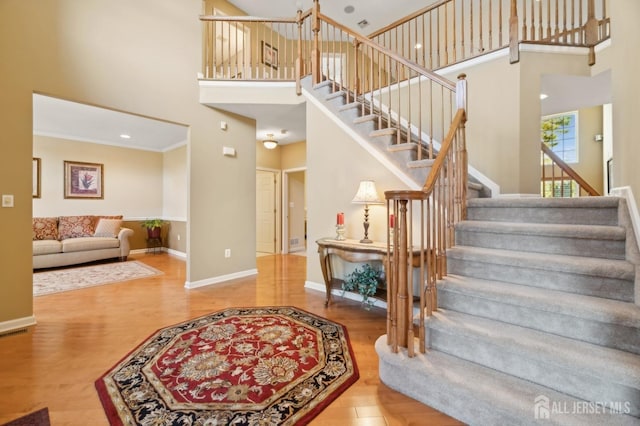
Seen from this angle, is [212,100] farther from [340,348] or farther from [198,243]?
[340,348]

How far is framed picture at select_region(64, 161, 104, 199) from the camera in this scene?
562 centimetres

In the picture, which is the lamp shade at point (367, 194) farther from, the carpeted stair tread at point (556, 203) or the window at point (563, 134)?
the window at point (563, 134)

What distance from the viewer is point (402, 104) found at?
3988 millimetres

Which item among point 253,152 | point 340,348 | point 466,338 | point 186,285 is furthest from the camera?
point 253,152

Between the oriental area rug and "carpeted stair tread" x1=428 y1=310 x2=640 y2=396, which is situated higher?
"carpeted stair tread" x1=428 y1=310 x2=640 y2=396

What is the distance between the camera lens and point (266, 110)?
4.09 metres

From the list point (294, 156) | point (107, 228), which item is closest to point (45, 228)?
point (107, 228)

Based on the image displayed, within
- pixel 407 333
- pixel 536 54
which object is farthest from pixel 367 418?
pixel 536 54

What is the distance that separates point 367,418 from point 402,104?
3.86 m

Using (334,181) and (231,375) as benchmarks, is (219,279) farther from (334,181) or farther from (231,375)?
(231,375)

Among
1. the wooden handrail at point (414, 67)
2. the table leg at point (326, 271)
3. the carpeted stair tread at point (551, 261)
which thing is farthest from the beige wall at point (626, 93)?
the table leg at point (326, 271)

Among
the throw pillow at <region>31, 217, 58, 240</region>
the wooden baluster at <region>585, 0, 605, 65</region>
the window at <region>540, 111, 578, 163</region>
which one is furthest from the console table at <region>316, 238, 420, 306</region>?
the window at <region>540, 111, 578, 163</region>

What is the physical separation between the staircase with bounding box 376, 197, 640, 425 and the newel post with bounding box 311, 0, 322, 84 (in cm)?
290

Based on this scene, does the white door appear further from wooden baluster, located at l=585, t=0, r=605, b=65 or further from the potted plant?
wooden baluster, located at l=585, t=0, r=605, b=65
